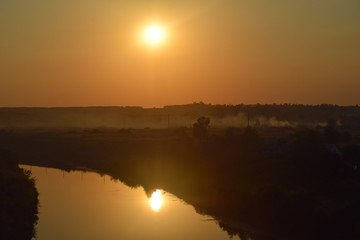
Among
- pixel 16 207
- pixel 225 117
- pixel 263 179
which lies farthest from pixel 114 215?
pixel 225 117

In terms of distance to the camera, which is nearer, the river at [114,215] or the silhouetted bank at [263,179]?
the silhouetted bank at [263,179]

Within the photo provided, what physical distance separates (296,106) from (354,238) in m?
150

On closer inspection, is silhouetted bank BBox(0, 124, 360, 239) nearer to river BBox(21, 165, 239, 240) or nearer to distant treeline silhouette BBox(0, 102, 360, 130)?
river BBox(21, 165, 239, 240)

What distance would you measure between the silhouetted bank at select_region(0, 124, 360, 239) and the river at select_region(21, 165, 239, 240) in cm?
174

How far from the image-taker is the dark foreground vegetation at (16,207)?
3274cm

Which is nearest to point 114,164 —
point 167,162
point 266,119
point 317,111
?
point 167,162

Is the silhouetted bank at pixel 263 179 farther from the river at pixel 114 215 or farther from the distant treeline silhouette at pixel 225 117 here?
the distant treeline silhouette at pixel 225 117

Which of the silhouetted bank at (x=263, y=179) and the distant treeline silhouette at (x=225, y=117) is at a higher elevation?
the distant treeline silhouette at (x=225, y=117)

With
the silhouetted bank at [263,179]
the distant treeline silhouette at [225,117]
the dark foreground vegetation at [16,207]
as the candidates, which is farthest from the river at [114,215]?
the distant treeline silhouette at [225,117]

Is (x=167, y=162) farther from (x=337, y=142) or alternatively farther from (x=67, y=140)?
(x=67, y=140)

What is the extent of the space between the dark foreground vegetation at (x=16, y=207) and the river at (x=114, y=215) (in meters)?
0.98

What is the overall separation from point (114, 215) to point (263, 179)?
11.8m

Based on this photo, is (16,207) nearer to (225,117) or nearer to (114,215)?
(114,215)

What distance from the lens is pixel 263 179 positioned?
46625mm
